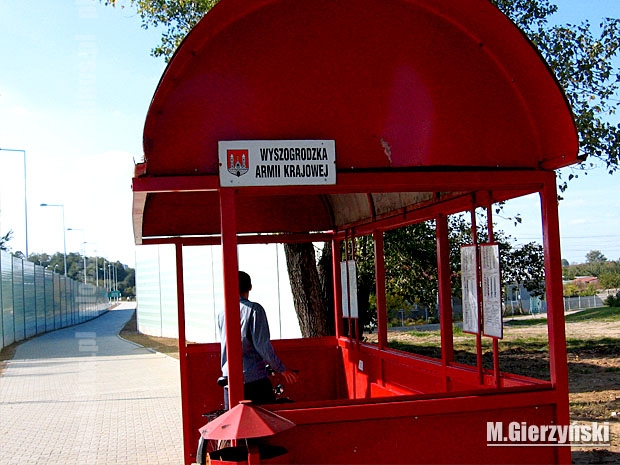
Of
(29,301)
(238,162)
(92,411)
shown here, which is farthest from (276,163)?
(29,301)

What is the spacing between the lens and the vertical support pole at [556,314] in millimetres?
4504

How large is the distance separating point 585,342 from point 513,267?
4413 mm

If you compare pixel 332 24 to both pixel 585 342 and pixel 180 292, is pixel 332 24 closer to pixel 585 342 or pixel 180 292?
pixel 180 292

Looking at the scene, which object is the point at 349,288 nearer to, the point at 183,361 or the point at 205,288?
the point at 183,361

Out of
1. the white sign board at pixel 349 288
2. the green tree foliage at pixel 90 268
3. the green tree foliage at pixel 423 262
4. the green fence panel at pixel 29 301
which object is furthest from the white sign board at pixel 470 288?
the green tree foliage at pixel 90 268

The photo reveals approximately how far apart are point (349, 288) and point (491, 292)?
3.10 m

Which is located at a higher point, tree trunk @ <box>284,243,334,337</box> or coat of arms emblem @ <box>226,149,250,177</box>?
coat of arms emblem @ <box>226,149,250,177</box>

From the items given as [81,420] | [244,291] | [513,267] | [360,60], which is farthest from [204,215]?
[513,267]

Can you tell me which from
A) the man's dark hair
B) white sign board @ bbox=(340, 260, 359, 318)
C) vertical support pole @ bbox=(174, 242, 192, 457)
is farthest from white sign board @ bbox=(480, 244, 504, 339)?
vertical support pole @ bbox=(174, 242, 192, 457)

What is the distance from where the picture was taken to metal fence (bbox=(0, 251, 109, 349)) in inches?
1098

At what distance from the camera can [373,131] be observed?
15.0ft

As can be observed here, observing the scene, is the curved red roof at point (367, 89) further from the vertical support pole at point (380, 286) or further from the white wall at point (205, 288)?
the white wall at point (205, 288)

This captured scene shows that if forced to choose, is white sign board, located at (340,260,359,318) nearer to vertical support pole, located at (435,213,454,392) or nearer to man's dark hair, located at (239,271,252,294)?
vertical support pole, located at (435,213,454,392)

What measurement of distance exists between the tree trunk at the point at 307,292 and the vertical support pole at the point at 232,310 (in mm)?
7460
